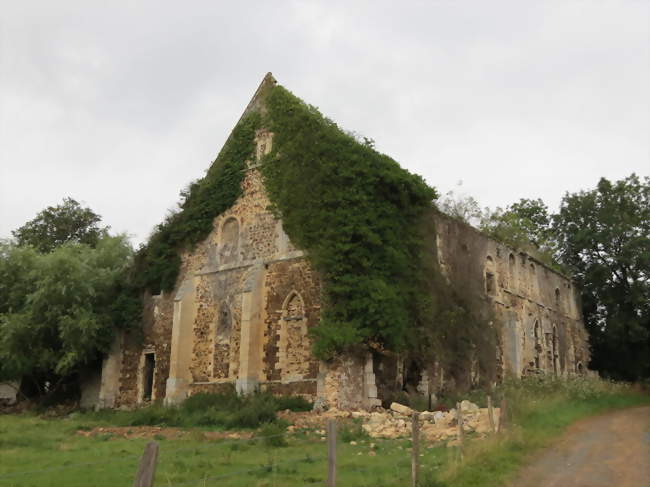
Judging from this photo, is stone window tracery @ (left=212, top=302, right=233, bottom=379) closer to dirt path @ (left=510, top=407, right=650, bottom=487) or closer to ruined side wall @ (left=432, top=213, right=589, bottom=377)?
ruined side wall @ (left=432, top=213, right=589, bottom=377)

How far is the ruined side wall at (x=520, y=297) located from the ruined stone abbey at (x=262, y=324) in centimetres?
8

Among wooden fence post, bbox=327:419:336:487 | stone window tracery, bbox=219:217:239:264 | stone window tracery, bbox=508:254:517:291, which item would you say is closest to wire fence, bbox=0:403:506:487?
wooden fence post, bbox=327:419:336:487

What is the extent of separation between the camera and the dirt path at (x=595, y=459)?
11.5 metres

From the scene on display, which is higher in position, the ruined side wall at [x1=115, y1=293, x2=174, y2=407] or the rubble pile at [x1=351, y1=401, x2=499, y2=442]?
the ruined side wall at [x1=115, y1=293, x2=174, y2=407]

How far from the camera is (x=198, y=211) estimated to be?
26.1 metres

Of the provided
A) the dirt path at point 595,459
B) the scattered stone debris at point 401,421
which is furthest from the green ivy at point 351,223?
the dirt path at point 595,459

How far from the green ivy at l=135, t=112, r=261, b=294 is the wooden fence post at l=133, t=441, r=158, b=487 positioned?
18.6 meters

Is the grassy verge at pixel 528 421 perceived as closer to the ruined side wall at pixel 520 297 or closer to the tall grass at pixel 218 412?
the ruined side wall at pixel 520 297

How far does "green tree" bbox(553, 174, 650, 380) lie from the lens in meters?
33.8

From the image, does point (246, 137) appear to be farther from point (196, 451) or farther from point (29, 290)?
point (196, 451)

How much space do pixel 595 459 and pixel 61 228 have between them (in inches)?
1398

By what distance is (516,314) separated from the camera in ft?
95.8

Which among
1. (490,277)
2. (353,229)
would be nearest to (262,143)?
(353,229)

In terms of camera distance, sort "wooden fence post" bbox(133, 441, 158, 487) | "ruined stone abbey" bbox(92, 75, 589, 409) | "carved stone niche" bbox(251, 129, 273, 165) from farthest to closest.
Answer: "carved stone niche" bbox(251, 129, 273, 165) → "ruined stone abbey" bbox(92, 75, 589, 409) → "wooden fence post" bbox(133, 441, 158, 487)
